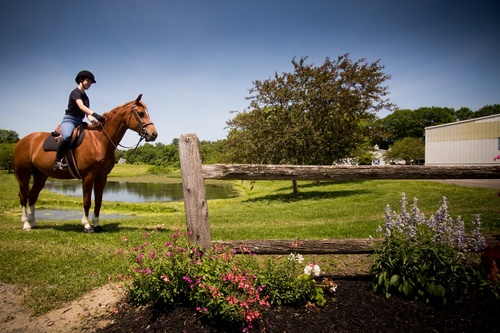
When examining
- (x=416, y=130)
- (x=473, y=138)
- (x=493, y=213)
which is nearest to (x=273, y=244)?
(x=493, y=213)

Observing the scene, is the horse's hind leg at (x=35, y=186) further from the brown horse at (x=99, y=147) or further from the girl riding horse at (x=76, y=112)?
the girl riding horse at (x=76, y=112)

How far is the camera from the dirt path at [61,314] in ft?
10.5

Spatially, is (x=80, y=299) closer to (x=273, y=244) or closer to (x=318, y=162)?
(x=273, y=244)

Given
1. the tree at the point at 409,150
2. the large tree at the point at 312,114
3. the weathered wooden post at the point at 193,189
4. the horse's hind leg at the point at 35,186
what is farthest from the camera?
the tree at the point at 409,150

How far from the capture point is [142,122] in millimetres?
6688

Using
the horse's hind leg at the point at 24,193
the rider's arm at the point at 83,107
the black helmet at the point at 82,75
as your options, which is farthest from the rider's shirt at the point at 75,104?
the horse's hind leg at the point at 24,193

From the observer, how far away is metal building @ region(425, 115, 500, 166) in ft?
111

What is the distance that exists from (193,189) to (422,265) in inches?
121

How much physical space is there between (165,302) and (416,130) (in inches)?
4500

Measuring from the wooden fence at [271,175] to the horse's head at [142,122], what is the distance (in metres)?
3.39

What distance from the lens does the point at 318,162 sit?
61.7 ft

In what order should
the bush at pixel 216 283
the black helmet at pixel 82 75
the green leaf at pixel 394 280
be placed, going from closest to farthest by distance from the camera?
1. the bush at pixel 216 283
2. the green leaf at pixel 394 280
3. the black helmet at pixel 82 75

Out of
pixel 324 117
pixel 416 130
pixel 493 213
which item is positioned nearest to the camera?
pixel 493 213

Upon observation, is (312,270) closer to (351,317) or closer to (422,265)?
(351,317)
